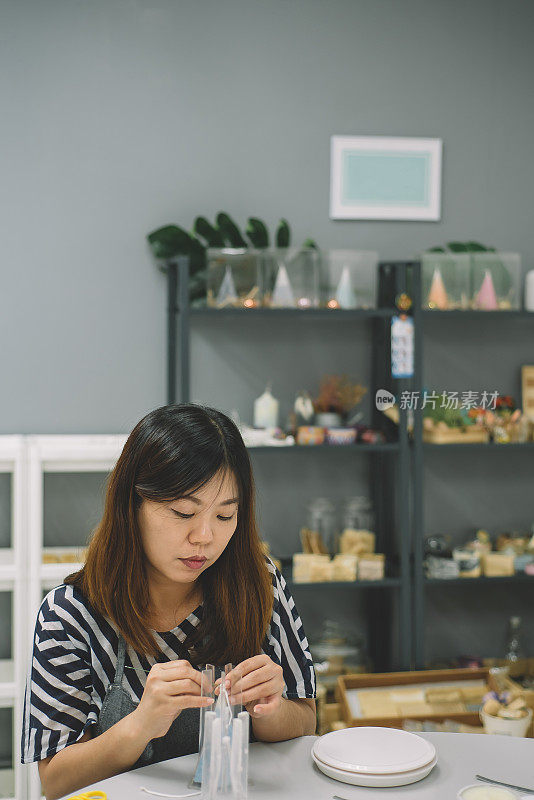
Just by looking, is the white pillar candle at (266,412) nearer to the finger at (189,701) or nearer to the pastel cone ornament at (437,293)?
the pastel cone ornament at (437,293)

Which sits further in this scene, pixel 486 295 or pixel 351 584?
pixel 486 295

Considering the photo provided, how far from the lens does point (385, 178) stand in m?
2.99

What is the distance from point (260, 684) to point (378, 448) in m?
1.48

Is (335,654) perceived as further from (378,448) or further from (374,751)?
(374,751)

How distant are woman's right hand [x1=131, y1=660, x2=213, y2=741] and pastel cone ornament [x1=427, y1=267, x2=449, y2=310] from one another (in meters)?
1.85

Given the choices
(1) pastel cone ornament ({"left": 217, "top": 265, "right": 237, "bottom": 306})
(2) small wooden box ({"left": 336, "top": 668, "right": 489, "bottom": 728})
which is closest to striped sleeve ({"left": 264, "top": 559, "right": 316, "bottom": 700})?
(2) small wooden box ({"left": 336, "top": 668, "right": 489, "bottom": 728})

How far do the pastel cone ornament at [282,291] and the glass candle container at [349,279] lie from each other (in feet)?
0.44

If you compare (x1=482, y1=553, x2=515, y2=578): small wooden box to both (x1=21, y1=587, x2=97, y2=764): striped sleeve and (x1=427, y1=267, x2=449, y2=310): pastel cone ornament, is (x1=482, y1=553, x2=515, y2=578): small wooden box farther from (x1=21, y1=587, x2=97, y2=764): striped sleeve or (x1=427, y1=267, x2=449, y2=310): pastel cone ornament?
(x1=21, y1=587, x2=97, y2=764): striped sleeve

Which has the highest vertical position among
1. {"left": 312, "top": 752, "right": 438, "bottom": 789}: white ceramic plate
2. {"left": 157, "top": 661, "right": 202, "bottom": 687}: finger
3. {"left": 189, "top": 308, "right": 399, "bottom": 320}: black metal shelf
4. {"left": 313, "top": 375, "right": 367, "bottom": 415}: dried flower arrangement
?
{"left": 189, "top": 308, "right": 399, "bottom": 320}: black metal shelf

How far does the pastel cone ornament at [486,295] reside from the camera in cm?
281

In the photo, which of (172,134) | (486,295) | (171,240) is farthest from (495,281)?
(172,134)

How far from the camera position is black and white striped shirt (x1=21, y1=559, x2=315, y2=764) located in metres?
1.32

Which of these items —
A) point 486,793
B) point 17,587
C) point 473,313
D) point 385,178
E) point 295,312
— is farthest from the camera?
point 385,178

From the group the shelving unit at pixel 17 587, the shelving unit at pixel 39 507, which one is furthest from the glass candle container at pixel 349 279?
the shelving unit at pixel 17 587
